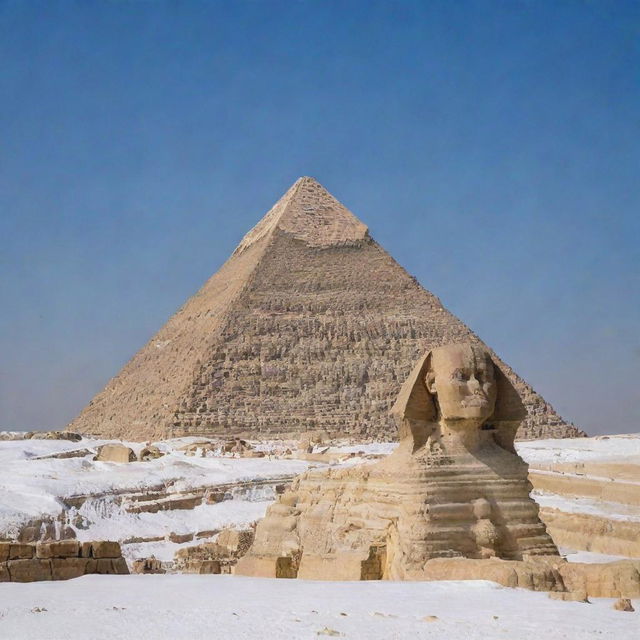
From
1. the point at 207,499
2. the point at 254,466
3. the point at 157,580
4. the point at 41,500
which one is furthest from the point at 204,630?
the point at 254,466

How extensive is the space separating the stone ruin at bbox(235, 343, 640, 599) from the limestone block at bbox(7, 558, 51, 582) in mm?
1957

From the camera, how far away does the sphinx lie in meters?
6.63

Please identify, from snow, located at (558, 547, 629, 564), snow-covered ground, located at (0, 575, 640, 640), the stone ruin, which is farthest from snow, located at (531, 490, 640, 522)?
snow-covered ground, located at (0, 575, 640, 640)

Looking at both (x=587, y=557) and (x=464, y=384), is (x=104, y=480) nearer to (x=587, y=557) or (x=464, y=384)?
(x=587, y=557)

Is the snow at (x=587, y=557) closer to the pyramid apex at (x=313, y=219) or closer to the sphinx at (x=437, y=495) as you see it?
the sphinx at (x=437, y=495)

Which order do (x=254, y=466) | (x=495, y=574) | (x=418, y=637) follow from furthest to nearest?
(x=254, y=466) → (x=495, y=574) → (x=418, y=637)

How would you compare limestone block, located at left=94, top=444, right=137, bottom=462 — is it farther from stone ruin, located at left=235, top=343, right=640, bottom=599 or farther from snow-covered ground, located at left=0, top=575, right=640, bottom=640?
snow-covered ground, located at left=0, top=575, right=640, bottom=640

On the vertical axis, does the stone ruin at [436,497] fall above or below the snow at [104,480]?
above

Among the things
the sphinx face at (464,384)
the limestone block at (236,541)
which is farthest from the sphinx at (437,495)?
the limestone block at (236,541)

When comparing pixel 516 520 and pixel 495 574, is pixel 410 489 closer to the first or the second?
pixel 516 520

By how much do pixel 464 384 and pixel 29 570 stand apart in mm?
2988

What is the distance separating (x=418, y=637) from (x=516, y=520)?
308 cm

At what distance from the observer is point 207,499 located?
18.6 m

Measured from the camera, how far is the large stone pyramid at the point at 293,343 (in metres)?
85.9
